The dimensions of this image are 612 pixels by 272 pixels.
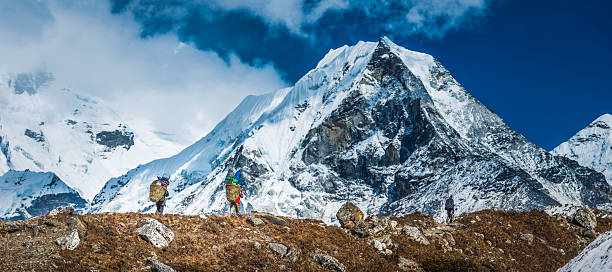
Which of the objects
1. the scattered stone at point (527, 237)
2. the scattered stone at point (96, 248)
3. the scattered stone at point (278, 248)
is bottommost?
the scattered stone at point (96, 248)

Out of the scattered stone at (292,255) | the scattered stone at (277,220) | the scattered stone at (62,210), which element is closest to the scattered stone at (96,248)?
the scattered stone at (62,210)

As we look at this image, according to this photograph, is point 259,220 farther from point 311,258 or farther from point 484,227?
point 484,227

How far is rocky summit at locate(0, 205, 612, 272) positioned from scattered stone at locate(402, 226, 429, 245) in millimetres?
59

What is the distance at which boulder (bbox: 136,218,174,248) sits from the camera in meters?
19.5

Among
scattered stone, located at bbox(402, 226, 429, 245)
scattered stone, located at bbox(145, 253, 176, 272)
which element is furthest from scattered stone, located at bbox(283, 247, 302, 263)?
scattered stone, located at bbox(402, 226, 429, 245)

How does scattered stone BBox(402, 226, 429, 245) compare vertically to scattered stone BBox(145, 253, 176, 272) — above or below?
above

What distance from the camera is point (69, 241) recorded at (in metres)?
17.5

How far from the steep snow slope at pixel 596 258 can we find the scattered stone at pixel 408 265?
9796 millimetres

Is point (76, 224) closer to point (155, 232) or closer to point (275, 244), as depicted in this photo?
point (155, 232)

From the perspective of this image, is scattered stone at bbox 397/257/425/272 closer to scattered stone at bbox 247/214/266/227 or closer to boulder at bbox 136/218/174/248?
scattered stone at bbox 247/214/266/227

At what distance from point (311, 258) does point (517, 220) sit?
57.8 feet

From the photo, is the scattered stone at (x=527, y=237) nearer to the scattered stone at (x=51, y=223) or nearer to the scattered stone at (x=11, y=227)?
the scattered stone at (x=51, y=223)

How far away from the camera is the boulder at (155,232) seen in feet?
63.9

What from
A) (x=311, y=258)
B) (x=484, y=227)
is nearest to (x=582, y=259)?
(x=311, y=258)
